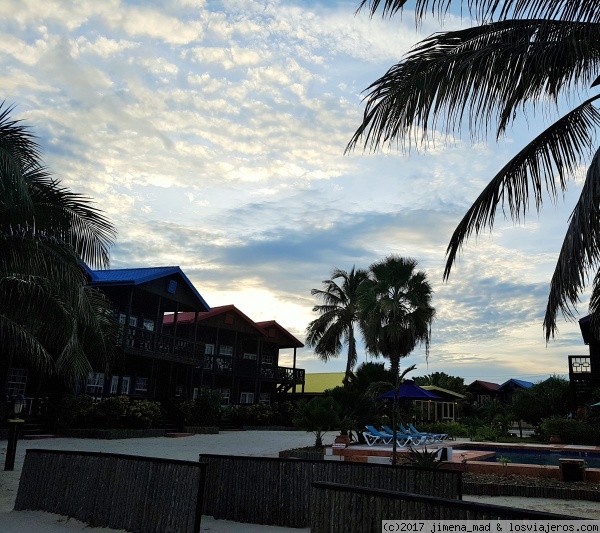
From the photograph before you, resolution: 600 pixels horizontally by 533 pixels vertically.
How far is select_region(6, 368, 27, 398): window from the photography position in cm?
2306

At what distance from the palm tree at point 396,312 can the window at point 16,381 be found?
1750 cm

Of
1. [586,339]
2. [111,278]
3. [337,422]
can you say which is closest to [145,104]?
[337,422]

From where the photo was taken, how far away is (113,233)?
1148cm

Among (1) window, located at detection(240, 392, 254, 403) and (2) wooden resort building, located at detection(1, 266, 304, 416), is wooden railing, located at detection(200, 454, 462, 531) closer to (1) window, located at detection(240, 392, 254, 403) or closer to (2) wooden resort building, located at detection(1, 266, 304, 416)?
(2) wooden resort building, located at detection(1, 266, 304, 416)

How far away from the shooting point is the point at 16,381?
23.3 metres

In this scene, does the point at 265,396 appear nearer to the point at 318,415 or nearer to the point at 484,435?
the point at 484,435

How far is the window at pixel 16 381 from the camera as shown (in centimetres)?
2306

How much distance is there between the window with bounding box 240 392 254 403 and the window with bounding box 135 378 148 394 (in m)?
9.64

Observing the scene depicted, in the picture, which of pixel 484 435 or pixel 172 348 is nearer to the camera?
pixel 484 435

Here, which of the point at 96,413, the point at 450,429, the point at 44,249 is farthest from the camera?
the point at 450,429

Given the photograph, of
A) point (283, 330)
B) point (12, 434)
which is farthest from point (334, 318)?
point (12, 434)

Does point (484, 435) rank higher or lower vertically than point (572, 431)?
lower

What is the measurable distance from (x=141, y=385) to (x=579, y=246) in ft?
93.9

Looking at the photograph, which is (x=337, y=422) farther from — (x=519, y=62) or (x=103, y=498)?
(x=519, y=62)
